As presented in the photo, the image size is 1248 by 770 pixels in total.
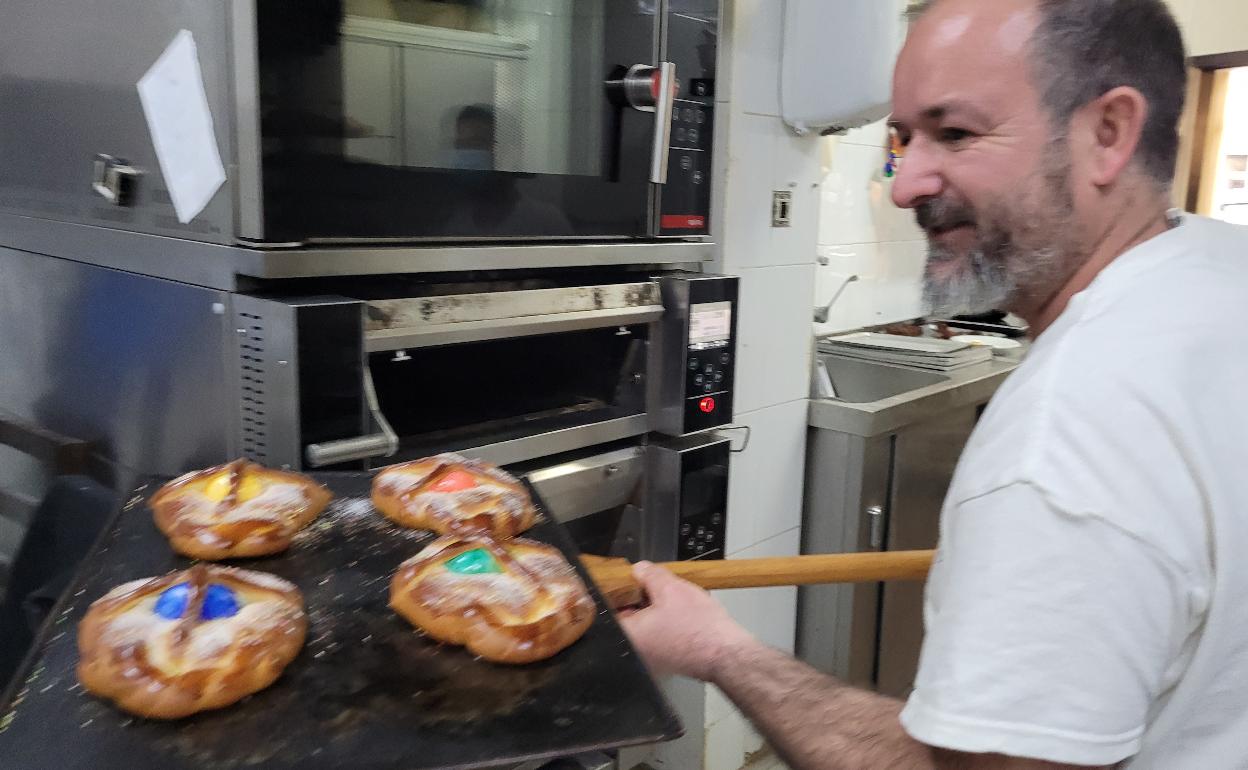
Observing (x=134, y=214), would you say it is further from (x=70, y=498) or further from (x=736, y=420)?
(x=736, y=420)

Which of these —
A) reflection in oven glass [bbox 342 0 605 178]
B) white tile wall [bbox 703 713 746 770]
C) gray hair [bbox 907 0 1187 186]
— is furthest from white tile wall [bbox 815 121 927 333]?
gray hair [bbox 907 0 1187 186]

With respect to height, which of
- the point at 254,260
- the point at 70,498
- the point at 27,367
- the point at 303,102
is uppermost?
the point at 303,102

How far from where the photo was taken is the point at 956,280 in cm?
96

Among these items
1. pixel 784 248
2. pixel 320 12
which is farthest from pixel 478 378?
pixel 784 248

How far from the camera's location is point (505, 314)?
4.28 feet

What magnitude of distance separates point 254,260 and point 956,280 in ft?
2.44

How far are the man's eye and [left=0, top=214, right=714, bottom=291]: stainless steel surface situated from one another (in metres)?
0.61

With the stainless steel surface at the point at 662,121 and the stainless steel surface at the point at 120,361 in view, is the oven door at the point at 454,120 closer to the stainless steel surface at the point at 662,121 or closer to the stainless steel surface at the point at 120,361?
the stainless steel surface at the point at 662,121

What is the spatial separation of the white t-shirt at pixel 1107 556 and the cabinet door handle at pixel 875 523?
1.46 m

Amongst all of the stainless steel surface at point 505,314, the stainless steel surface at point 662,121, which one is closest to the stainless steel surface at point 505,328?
the stainless steel surface at point 505,314

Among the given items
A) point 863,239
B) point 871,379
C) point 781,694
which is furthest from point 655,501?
point 863,239

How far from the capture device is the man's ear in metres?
0.85

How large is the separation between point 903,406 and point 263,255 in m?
1.61

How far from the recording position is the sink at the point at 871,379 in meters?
2.52
